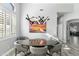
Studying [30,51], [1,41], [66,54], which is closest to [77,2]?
[66,54]

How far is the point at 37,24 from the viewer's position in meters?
3.25

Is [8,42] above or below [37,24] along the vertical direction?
below

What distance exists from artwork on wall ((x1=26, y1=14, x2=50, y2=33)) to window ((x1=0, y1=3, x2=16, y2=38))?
424mm

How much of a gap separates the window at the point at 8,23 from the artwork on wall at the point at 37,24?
42cm

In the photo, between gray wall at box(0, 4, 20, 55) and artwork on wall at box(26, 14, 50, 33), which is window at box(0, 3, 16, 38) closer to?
gray wall at box(0, 4, 20, 55)

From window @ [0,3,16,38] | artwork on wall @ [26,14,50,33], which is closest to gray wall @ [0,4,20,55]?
window @ [0,3,16,38]

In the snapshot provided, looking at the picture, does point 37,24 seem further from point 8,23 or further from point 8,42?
point 8,42

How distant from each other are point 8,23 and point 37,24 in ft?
2.63

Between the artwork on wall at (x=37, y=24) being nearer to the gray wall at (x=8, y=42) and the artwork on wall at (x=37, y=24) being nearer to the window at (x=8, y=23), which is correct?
the gray wall at (x=8, y=42)

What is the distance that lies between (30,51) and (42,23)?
0.84 metres

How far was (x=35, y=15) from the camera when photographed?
3.19m

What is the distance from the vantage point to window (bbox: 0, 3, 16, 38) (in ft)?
10.2

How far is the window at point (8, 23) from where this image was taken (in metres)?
3.12

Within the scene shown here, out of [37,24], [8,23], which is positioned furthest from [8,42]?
[37,24]
